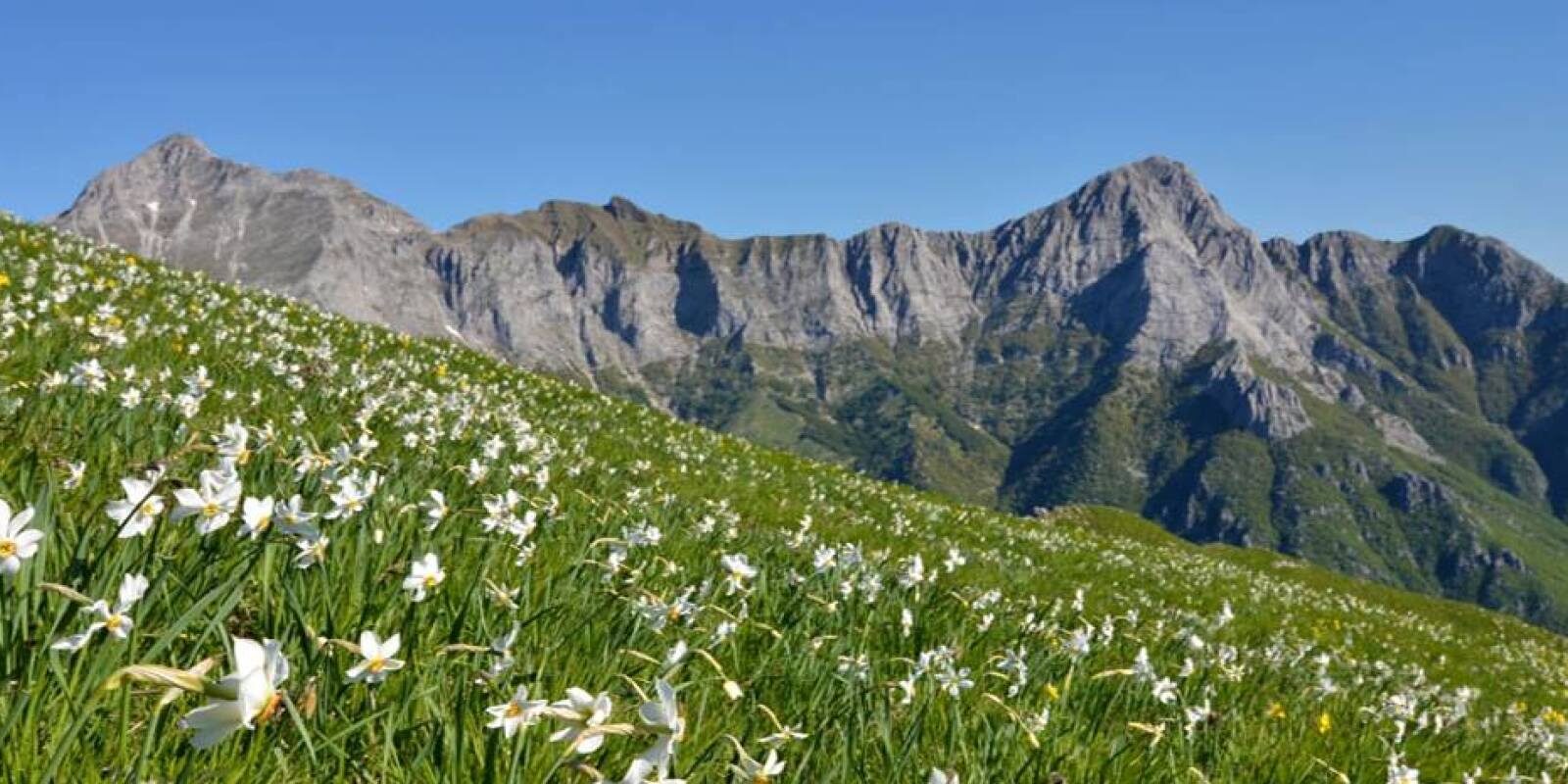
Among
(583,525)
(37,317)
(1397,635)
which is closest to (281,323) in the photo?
(37,317)

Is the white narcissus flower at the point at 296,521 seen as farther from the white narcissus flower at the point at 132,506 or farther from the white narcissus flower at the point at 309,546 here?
the white narcissus flower at the point at 132,506

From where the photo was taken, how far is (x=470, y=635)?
3.86 meters

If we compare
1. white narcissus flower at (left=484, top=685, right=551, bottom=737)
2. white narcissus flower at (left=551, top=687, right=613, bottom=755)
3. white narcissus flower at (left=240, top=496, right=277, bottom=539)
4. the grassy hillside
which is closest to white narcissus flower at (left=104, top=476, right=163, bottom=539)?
the grassy hillside

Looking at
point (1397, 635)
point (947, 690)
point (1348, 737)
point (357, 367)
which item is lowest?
point (1397, 635)

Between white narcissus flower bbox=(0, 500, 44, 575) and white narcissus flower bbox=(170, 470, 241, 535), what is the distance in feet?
1.15

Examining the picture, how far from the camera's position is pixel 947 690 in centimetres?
457

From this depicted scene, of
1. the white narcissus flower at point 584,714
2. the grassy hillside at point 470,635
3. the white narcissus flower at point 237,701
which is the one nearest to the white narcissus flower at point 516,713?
the grassy hillside at point 470,635

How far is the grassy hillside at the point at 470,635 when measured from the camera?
2428mm

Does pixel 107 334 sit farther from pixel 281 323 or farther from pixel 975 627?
pixel 281 323

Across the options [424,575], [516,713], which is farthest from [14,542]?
[516,713]

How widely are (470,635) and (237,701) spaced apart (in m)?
2.39

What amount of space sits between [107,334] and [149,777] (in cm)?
670

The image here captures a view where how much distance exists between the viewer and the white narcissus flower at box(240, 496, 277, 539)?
282cm

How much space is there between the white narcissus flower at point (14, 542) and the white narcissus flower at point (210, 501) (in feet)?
1.15
